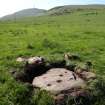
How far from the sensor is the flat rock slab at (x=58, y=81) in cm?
1281

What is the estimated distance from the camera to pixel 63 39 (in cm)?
2580

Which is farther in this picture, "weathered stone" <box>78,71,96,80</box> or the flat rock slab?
"weathered stone" <box>78,71,96,80</box>

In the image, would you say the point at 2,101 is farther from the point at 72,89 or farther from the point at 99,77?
the point at 99,77

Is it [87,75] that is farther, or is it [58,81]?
[87,75]

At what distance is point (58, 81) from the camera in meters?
13.3

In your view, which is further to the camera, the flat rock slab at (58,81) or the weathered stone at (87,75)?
the weathered stone at (87,75)

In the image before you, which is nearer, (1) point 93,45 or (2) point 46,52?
(2) point 46,52

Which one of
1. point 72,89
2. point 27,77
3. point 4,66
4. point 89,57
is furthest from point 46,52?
point 72,89

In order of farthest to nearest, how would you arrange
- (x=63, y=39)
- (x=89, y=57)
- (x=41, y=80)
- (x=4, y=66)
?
(x=63, y=39) → (x=89, y=57) → (x=4, y=66) → (x=41, y=80)

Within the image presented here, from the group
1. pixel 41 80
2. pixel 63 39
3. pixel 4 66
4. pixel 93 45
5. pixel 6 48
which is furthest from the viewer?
pixel 63 39

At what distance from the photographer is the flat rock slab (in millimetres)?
12812

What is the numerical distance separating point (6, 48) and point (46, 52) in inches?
120

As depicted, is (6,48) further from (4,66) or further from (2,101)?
(2,101)

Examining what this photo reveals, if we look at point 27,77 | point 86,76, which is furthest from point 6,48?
point 86,76
